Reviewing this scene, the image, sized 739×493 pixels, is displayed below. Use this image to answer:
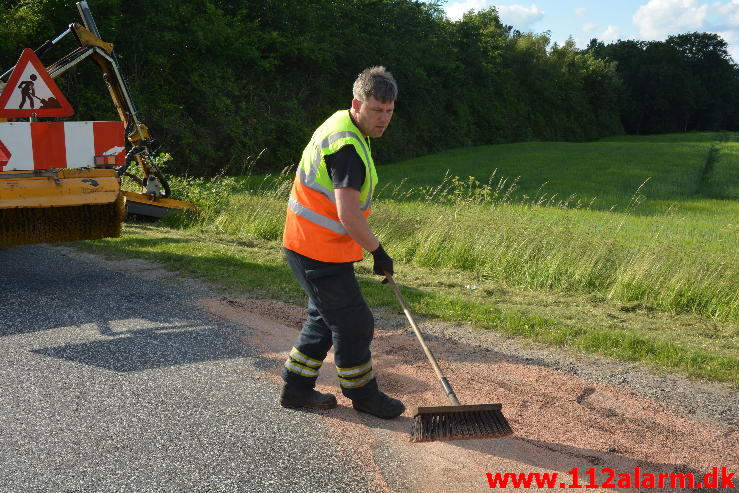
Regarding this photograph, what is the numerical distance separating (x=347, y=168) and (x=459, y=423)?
4.46 ft

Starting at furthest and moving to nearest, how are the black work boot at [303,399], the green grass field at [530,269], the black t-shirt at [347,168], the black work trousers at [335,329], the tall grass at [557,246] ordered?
1. the tall grass at [557,246]
2. the green grass field at [530,269]
3. the black work boot at [303,399]
4. the black work trousers at [335,329]
5. the black t-shirt at [347,168]

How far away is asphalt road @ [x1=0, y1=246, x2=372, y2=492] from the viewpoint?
10.8 ft

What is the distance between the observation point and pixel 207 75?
24.1 m

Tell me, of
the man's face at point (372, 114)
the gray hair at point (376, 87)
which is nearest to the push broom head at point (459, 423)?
the man's face at point (372, 114)

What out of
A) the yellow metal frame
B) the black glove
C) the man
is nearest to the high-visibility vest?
the man

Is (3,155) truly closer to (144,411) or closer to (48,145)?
(48,145)

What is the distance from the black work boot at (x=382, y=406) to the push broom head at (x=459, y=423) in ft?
1.44

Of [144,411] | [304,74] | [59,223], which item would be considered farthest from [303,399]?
[304,74]

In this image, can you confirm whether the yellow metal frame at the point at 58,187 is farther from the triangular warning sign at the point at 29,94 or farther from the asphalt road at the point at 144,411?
the asphalt road at the point at 144,411

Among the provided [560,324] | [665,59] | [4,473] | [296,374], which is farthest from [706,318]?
[665,59]

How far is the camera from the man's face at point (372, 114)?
3668 millimetres

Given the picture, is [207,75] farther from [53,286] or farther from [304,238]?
[304,238]

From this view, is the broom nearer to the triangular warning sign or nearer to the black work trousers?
the black work trousers

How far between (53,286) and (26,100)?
177 cm
